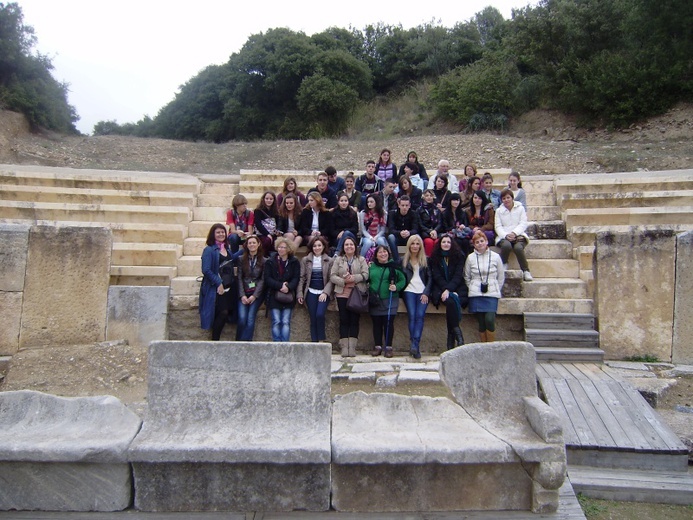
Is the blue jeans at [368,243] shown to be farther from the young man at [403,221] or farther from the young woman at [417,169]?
the young woman at [417,169]

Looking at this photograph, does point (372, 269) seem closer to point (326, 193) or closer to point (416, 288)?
point (416, 288)

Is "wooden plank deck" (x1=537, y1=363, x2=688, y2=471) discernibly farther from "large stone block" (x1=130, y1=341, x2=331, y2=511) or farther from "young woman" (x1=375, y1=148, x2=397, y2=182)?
"young woman" (x1=375, y1=148, x2=397, y2=182)

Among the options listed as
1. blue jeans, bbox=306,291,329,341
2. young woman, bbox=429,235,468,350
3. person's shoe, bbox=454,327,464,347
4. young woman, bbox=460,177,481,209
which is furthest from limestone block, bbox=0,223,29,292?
young woman, bbox=460,177,481,209

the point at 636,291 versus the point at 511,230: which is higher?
the point at 511,230

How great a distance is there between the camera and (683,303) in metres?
6.27

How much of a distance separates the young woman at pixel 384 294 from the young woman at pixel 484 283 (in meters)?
0.77

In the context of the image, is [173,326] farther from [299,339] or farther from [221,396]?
[221,396]

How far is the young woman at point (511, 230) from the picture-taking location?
23.6ft

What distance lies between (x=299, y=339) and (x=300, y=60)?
19.7m

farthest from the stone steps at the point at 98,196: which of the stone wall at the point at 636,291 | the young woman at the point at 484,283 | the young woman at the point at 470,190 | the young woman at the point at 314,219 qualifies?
the stone wall at the point at 636,291

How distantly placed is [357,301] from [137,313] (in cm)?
260

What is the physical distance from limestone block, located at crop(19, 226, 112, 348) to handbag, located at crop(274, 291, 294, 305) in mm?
1955

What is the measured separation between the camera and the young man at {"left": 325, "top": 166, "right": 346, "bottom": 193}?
861 centimetres

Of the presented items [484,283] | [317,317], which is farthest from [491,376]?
[317,317]
